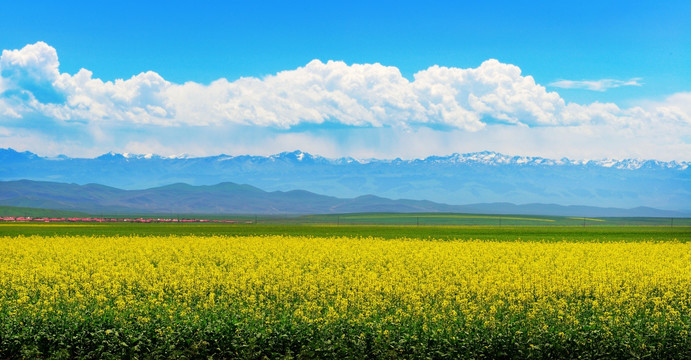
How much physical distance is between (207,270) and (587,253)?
1888 cm

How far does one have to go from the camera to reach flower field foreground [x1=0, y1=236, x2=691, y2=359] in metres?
15.4

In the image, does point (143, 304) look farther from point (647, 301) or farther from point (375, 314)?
point (647, 301)

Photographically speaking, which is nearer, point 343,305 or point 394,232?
point 343,305

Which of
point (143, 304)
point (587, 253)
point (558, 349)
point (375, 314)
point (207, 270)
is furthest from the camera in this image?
point (587, 253)

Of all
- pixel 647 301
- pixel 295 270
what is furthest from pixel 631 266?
pixel 295 270

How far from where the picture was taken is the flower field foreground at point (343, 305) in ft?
50.4

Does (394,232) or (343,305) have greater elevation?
(394,232)

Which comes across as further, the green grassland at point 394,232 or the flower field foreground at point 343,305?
the green grassland at point 394,232

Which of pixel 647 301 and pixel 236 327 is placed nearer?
pixel 236 327

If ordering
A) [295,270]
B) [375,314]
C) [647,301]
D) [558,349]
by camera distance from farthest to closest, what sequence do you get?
[295,270] < [647,301] < [375,314] < [558,349]

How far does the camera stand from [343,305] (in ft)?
60.6

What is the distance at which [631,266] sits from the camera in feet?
88.7

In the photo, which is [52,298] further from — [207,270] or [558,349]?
[558,349]

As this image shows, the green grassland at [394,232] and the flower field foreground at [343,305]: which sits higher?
the green grassland at [394,232]
